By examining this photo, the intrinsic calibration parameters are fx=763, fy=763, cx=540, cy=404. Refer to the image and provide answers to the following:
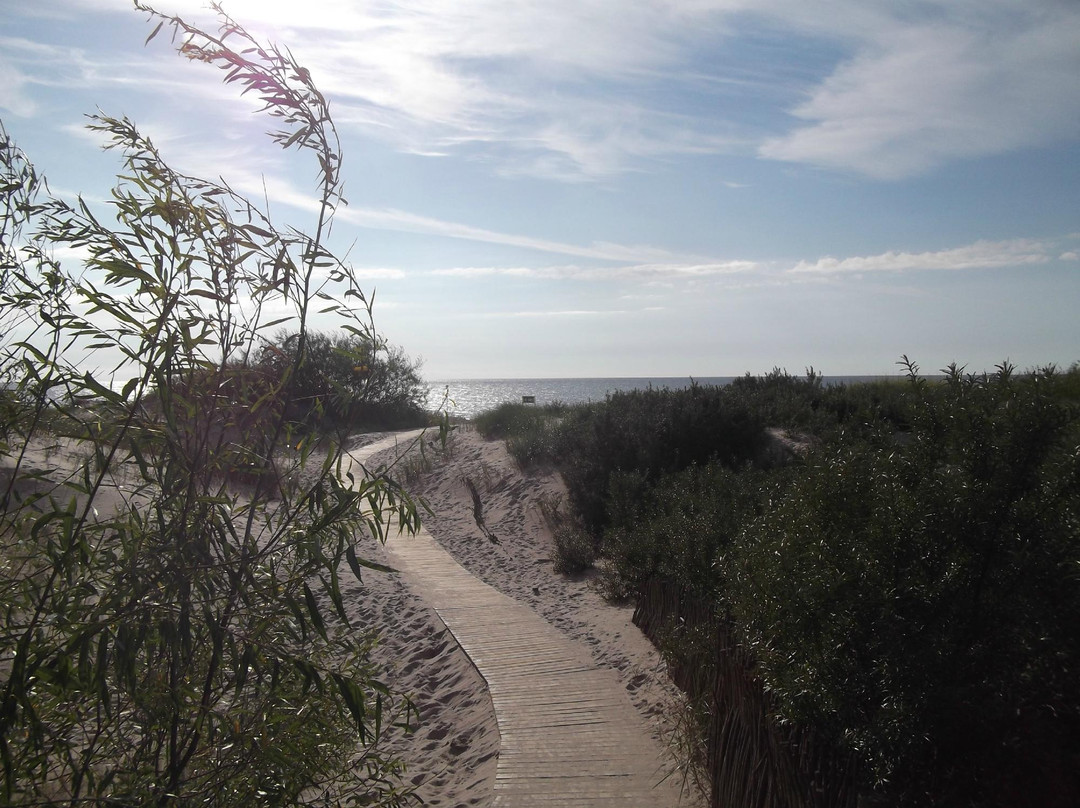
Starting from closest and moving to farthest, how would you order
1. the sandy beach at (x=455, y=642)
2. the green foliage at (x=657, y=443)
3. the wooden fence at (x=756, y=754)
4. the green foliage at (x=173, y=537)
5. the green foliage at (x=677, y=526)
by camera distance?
the green foliage at (x=173, y=537)
the wooden fence at (x=756, y=754)
the sandy beach at (x=455, y=642)
the green foliage at (x=677, y=526)
the green foliage at (x=657, y=443)

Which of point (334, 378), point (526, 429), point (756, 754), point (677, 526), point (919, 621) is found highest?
point (334, 378)

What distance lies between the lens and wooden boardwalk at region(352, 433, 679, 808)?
4.71 metres

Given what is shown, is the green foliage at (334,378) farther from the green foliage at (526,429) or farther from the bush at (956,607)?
the green foliage at (526,429)

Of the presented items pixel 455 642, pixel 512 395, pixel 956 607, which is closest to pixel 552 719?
pixel 455 642

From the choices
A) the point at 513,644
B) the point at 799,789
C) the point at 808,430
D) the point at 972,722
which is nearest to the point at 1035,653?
the point at 972,722

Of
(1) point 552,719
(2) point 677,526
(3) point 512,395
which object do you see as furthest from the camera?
(3) point 512,395

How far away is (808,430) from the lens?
13484 millimetres

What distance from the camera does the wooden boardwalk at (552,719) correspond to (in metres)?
4.71

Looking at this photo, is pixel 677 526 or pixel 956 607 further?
pixel 677 526

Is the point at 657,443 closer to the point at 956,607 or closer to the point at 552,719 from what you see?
the point at 552,719

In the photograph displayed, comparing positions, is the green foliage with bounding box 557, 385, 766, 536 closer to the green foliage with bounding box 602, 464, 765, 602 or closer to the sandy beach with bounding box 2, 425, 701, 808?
the sandy beach with bounding box 2, 425, 701, 808

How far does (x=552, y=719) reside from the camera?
568cm

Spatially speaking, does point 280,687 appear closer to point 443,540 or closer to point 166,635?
point 166,635

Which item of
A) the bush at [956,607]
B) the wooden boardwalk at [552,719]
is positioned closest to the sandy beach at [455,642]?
the wooden boardwalk at [552,719]
